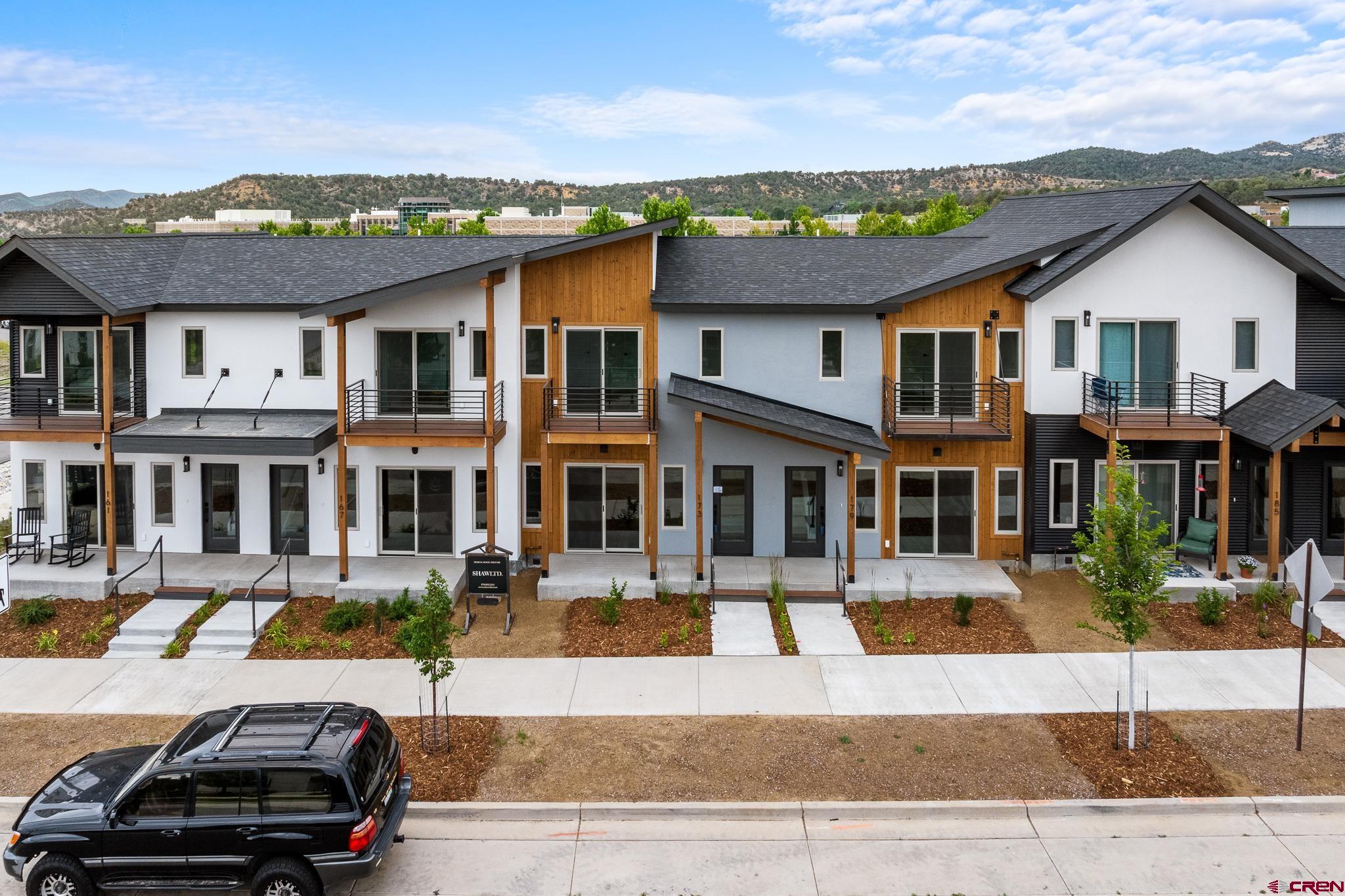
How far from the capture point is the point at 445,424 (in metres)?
19.2

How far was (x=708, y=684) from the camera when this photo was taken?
566 inches

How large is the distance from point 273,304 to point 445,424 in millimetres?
4306

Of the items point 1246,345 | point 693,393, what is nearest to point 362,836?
point 693,393

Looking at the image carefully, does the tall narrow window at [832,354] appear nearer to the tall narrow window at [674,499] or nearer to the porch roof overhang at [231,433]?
the tall narrow window at [674,499]

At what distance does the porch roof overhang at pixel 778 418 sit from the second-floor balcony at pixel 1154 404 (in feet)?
13.3

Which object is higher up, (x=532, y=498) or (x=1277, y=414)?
(x=1277, y=414)

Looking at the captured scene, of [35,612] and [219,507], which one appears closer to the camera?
[35,612]

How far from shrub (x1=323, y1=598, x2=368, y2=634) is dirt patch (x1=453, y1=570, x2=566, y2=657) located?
1594 mm

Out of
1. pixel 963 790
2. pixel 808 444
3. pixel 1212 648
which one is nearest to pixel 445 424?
pixel 808 444

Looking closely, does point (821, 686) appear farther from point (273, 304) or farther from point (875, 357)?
point (273, 304)

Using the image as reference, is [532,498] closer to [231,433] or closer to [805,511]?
[805,511]

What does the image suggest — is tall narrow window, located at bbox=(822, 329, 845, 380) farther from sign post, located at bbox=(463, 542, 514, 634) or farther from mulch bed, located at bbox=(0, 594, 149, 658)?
mulch bed, located at bbox=(0, 594, 149, 658)

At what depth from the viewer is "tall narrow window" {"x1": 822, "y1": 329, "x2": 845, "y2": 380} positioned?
19938mm

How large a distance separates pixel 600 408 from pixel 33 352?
11995mm
